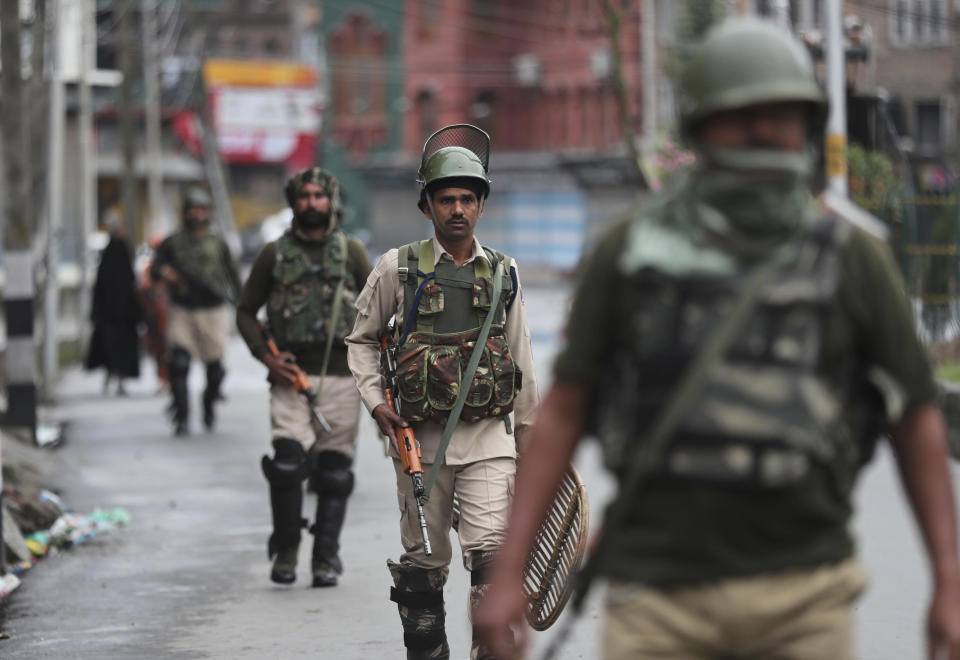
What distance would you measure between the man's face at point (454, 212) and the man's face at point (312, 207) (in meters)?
2.56

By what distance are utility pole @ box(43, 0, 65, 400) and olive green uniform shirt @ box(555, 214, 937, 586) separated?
16.3 metres

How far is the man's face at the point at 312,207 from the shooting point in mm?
8680

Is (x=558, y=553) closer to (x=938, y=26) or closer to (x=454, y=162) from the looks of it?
(x=454, y=162)

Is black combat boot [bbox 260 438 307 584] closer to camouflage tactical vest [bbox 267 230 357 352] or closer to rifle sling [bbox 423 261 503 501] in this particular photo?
camouflage tactical vest [bbox 267 230 357 352]

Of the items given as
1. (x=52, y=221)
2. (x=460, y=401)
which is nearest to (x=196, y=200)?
(x=52, y=221)

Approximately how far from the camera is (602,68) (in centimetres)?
6306

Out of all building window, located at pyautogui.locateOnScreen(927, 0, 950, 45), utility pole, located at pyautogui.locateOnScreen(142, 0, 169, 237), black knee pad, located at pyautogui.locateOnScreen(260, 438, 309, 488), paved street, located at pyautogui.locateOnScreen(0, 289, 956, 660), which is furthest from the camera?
building window, located at pyautogui.locateOnScreen(927, 0, 950, 45)

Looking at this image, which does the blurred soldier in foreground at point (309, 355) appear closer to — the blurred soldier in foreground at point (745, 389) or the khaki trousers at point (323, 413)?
the khaki trousers at point (323, 413)

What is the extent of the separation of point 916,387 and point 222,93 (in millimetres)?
74006

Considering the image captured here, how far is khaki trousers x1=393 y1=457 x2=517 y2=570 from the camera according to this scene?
6.00 metres

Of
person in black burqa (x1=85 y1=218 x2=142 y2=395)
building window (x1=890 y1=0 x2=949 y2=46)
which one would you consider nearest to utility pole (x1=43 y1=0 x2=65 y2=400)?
person in black burqa (x1=85 y1=218 x2=142 y2=395)

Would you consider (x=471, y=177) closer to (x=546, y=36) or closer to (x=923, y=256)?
(x=923, y=256)

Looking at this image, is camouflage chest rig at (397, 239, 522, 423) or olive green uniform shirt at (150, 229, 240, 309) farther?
olive green uniform shirt at (150, 229, 240, 309)

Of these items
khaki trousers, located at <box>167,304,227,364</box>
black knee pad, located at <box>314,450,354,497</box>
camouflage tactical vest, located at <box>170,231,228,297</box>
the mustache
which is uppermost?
the mustache
